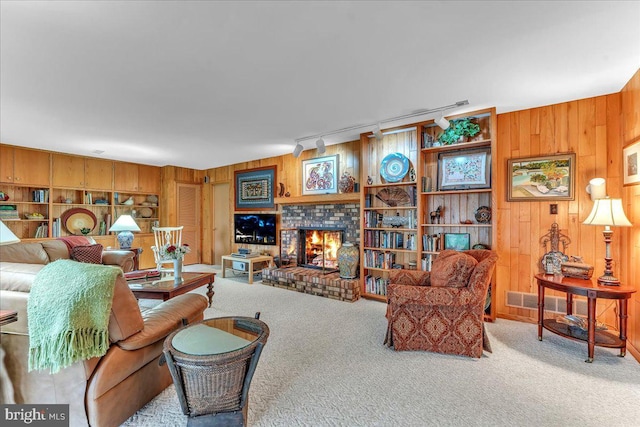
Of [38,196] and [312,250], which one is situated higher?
[38,196]

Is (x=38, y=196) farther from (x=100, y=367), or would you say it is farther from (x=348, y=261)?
(x=348, y=261)

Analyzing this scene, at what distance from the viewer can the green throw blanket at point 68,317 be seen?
1.42m

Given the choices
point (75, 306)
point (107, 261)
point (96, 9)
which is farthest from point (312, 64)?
point (107, 261)

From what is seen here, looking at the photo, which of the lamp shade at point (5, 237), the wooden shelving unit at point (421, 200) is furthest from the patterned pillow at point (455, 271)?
the lamp shade at point (5, 237)

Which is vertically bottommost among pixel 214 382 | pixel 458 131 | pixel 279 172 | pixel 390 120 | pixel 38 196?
pixel 214 382

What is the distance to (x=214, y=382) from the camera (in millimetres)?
1519

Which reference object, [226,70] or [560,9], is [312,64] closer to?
[226,70]

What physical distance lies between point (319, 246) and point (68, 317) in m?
3.83

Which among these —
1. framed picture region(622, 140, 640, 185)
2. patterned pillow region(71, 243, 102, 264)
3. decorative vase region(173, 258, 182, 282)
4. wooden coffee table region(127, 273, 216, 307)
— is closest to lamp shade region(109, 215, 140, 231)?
patterned pillow region(71, 243, 102, 264)

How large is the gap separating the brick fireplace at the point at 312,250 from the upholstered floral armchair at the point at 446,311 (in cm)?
151

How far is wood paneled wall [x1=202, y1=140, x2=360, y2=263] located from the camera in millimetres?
4734

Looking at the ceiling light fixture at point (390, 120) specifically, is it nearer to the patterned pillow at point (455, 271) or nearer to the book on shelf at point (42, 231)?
the patterned pillow at point (455, 271)

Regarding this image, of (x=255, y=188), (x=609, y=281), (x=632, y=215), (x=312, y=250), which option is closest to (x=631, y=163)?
(x=632, y=215)

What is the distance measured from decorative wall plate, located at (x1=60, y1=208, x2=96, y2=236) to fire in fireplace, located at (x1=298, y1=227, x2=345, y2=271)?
162 inches
